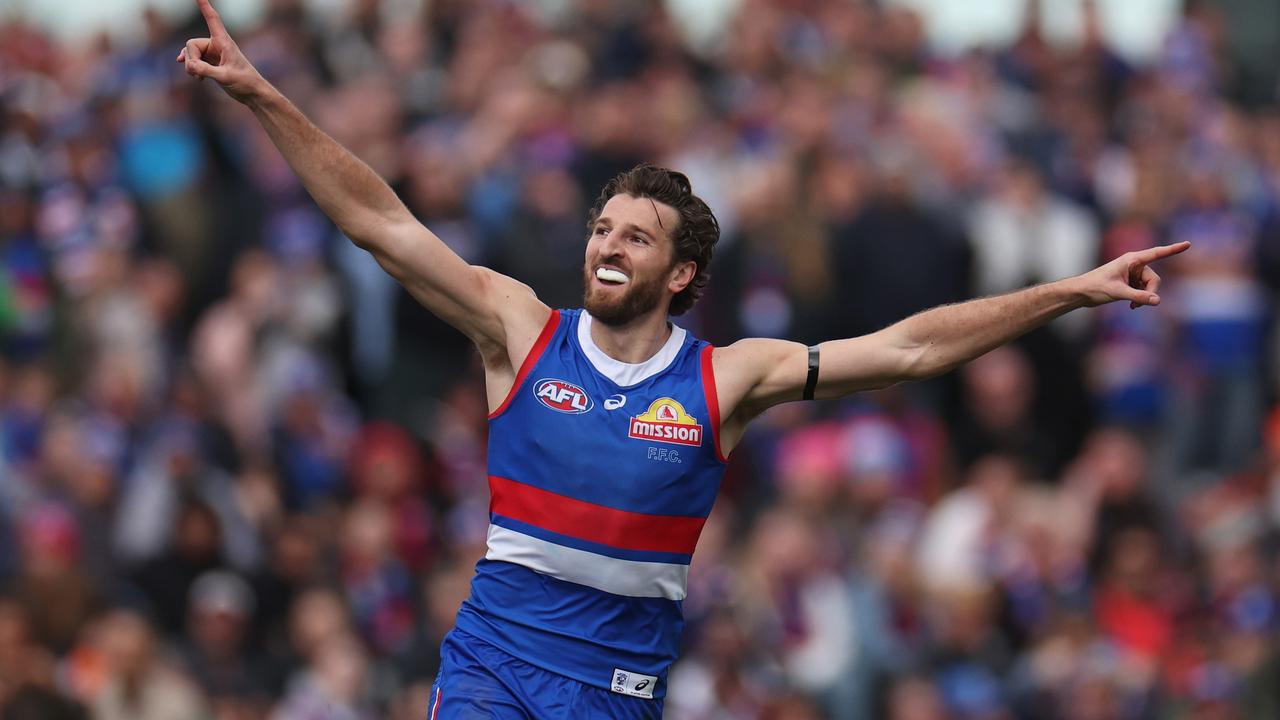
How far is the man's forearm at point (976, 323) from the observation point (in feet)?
26.3

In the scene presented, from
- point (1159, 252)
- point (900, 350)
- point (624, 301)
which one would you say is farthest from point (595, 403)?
point (1159, 252)

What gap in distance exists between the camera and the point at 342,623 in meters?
13.6

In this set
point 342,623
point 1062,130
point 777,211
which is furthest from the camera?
point 1062,130

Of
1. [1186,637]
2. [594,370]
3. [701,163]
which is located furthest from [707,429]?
[701,163]

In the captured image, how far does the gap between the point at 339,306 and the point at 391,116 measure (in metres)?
1.86

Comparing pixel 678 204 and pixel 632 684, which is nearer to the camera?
pixel 632 684

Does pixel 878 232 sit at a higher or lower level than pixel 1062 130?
lower

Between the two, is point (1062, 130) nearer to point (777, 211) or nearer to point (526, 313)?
point (777, 211)

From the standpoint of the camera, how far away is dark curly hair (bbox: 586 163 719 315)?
830 cm

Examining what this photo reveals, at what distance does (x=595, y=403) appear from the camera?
796cm

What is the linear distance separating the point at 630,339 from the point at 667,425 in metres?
0.42

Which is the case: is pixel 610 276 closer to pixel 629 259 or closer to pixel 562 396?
pixel 629 259

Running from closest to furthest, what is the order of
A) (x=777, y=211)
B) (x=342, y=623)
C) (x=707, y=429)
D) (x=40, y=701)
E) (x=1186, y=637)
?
(x=707, y=429) < (x=40, y=701) < (x=342, y=623) < (x=1186, y=637) < (x=777, y=211)

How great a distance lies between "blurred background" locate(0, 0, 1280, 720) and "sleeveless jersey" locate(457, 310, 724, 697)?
544 cm
